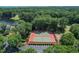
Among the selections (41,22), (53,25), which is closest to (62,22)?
(53,25)

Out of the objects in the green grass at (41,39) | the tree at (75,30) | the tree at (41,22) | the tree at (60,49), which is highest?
the tree at (41,22)

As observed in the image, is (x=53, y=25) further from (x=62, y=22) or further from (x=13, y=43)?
(x=13, y=43)

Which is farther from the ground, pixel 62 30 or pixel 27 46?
pixel 62 30

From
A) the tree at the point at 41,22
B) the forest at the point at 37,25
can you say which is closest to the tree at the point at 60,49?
the forest at the point at 37,25

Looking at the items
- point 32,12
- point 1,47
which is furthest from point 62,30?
point 1,47

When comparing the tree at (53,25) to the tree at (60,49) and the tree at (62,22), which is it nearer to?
the tree at (62,22)
